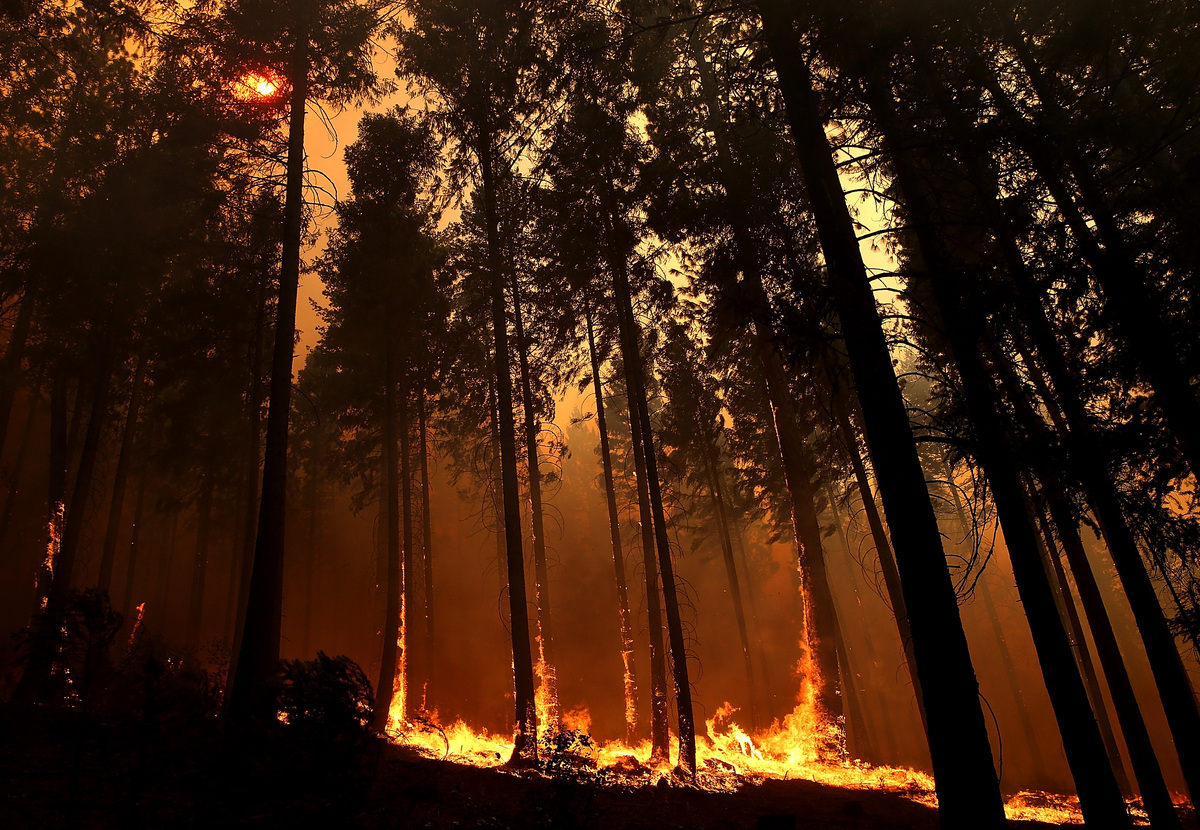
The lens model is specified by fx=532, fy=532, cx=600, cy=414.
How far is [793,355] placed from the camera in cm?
532

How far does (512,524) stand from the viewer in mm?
10500

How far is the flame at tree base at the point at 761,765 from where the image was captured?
9031 mm

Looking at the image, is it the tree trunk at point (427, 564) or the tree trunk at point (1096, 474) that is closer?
the tree trunk at point (1096, 474)

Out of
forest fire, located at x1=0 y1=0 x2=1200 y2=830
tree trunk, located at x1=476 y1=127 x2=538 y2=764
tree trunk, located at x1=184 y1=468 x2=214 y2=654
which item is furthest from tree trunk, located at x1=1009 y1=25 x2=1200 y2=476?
tree trunk, located at x1=184 y1=468 x2=214 y2=654

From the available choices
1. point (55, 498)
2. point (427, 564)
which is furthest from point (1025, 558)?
point (55, 498)

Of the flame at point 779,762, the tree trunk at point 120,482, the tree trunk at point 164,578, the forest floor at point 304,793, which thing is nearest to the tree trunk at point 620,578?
the flame at point 779,762

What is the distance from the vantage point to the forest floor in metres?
4.02

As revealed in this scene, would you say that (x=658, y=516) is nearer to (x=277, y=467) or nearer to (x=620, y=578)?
(x=620, y=578)

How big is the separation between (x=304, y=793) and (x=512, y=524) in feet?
21.2

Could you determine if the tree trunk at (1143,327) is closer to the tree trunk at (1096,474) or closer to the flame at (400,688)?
the tree trunk at (1096,474)

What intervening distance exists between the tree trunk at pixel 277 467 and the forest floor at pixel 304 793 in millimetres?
953

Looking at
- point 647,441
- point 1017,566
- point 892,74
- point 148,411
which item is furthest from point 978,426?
point 148,411

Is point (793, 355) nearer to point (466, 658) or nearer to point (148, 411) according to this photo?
point (148, 411)

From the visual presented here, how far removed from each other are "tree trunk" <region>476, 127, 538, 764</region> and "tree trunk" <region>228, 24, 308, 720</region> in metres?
3.75
